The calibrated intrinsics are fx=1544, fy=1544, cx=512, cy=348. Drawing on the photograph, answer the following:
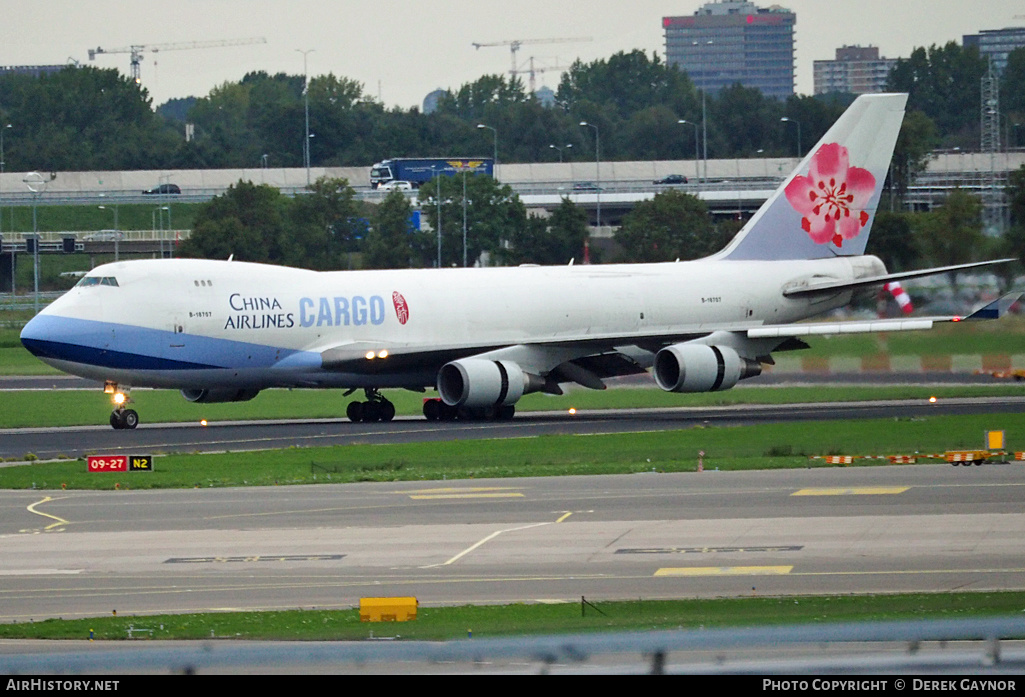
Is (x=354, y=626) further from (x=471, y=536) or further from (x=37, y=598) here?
(x=471, y=536)

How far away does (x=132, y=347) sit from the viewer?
44.2 m

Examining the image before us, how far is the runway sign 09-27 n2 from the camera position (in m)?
36.2

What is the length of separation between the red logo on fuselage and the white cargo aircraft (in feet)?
0.22

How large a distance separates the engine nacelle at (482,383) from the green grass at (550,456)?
466cm

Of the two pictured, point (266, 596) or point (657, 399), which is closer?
point (266, 596)

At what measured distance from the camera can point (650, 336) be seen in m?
48.2

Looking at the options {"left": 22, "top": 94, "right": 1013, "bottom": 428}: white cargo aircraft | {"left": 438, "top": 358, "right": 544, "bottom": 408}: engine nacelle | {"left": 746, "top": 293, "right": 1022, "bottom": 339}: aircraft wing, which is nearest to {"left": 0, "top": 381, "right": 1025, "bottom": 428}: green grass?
{"left": 22, "top": 94, "right": 1013, "bottom": 428}: white cargo aircraft

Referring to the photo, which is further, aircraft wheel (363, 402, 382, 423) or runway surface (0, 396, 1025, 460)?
aircraft wheel (363, 402, 382, 423)

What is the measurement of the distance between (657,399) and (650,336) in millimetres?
7874

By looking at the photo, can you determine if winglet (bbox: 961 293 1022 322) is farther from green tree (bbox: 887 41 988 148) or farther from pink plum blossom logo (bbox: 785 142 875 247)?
green tree (bbox: 887 41 988 148)

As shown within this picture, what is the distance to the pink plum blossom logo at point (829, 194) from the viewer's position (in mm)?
54625

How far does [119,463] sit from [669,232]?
60176 millimetres

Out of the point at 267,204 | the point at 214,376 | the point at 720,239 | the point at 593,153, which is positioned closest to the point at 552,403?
the point at 214,376

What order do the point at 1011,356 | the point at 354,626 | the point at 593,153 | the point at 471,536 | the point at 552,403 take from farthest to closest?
the point at 593,153 → the point at 552,403 → the point at 1011,356 → the point at 471,536 → the point at 354,626
